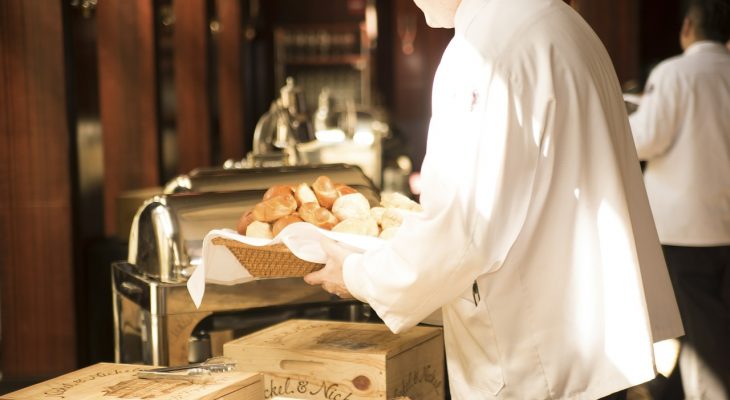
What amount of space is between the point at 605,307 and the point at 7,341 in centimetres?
286

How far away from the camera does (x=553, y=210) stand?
6.07 ft

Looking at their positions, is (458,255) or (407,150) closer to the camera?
(458,255)

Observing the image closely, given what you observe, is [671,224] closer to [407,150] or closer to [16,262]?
[16,262]

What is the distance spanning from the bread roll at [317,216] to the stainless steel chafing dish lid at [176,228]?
41 cm

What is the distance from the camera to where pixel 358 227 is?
2381mm

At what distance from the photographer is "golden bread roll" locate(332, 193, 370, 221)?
250 cm

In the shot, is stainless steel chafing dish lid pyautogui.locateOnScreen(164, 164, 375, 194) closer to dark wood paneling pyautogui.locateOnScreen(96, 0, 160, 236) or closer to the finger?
the finger

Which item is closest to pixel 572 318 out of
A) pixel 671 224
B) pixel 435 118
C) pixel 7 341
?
pixel 435 118

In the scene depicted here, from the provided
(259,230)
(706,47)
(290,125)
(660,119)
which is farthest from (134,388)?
(706,47)

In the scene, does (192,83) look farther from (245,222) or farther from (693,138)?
(245,222)

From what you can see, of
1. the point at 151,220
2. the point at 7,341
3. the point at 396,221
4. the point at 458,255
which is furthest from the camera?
the point at 7,341

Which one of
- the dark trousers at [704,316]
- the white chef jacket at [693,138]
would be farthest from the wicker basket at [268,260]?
the dark trousers at [704,316]

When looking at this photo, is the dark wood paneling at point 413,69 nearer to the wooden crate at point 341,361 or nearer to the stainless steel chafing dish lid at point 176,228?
the stainless steel chafing dish lid at point 176,228

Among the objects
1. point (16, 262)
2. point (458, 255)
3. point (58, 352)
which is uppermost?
point (458, 255)
